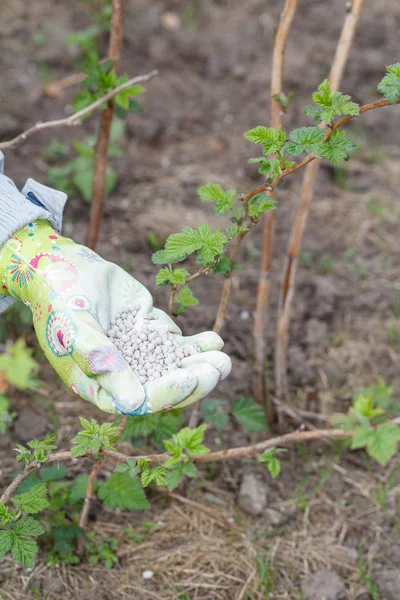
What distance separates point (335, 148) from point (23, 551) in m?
1.00

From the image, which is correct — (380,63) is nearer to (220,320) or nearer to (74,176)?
(74,176)

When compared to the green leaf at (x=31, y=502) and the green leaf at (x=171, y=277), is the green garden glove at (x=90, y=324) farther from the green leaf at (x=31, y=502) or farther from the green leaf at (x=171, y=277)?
the green leaf at (x=31, y=502)

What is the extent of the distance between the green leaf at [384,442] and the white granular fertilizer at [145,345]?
0.41 meters

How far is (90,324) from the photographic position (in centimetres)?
132

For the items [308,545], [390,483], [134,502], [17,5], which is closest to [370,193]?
[390,483]

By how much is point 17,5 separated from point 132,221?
1807 millimetres

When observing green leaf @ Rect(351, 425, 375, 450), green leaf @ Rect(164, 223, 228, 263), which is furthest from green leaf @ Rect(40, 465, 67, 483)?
green leaf @ Rect(351, 425, 375, 450)

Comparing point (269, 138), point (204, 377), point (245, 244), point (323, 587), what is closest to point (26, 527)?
point (204, 377)

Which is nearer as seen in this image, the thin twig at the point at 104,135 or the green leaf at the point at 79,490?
the green leaf at the point at 79,490

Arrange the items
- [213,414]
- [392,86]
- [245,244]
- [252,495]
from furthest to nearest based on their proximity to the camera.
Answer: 1. [245,244]
2. [252,495]
3. [213,414]
4. [392,86]

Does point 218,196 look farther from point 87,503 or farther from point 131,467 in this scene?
point 87,503

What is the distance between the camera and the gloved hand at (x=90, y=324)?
1.29 meters

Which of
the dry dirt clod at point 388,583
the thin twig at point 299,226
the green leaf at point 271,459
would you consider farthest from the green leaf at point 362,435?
the thin twig at point 299,226

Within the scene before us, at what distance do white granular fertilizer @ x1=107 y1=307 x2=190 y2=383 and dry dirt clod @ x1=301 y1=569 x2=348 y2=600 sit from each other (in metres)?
0.76
